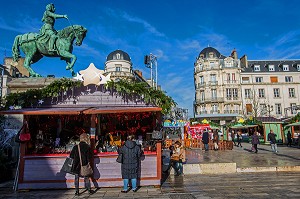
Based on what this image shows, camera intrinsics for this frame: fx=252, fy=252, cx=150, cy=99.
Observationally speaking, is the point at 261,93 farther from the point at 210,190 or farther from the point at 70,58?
the point at 210,190

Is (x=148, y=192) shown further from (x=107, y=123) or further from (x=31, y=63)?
(x=31, y=63)

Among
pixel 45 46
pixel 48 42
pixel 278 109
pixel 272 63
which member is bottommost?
pixel 45 46

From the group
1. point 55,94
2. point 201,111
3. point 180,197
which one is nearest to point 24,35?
point 55,94

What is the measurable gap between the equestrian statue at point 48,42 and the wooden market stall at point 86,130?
2.82m

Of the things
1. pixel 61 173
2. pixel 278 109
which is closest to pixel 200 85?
pixel 278 109

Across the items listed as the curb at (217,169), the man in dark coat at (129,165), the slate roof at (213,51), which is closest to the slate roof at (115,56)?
the slate roof at (213,51)

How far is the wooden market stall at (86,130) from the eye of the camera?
6.76 meters

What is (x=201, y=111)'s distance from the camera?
49438 millimetres

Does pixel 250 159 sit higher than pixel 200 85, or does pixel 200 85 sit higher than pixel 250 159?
pixel 200 85

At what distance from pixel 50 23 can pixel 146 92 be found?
5.81 metres

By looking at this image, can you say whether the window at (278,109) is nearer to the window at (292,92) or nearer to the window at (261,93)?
the window at (292,92)

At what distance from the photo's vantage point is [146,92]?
7883 millimetres

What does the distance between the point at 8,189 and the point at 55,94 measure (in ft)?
9.55

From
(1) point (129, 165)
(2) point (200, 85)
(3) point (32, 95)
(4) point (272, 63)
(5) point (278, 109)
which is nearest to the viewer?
(1) point (129, 165)
